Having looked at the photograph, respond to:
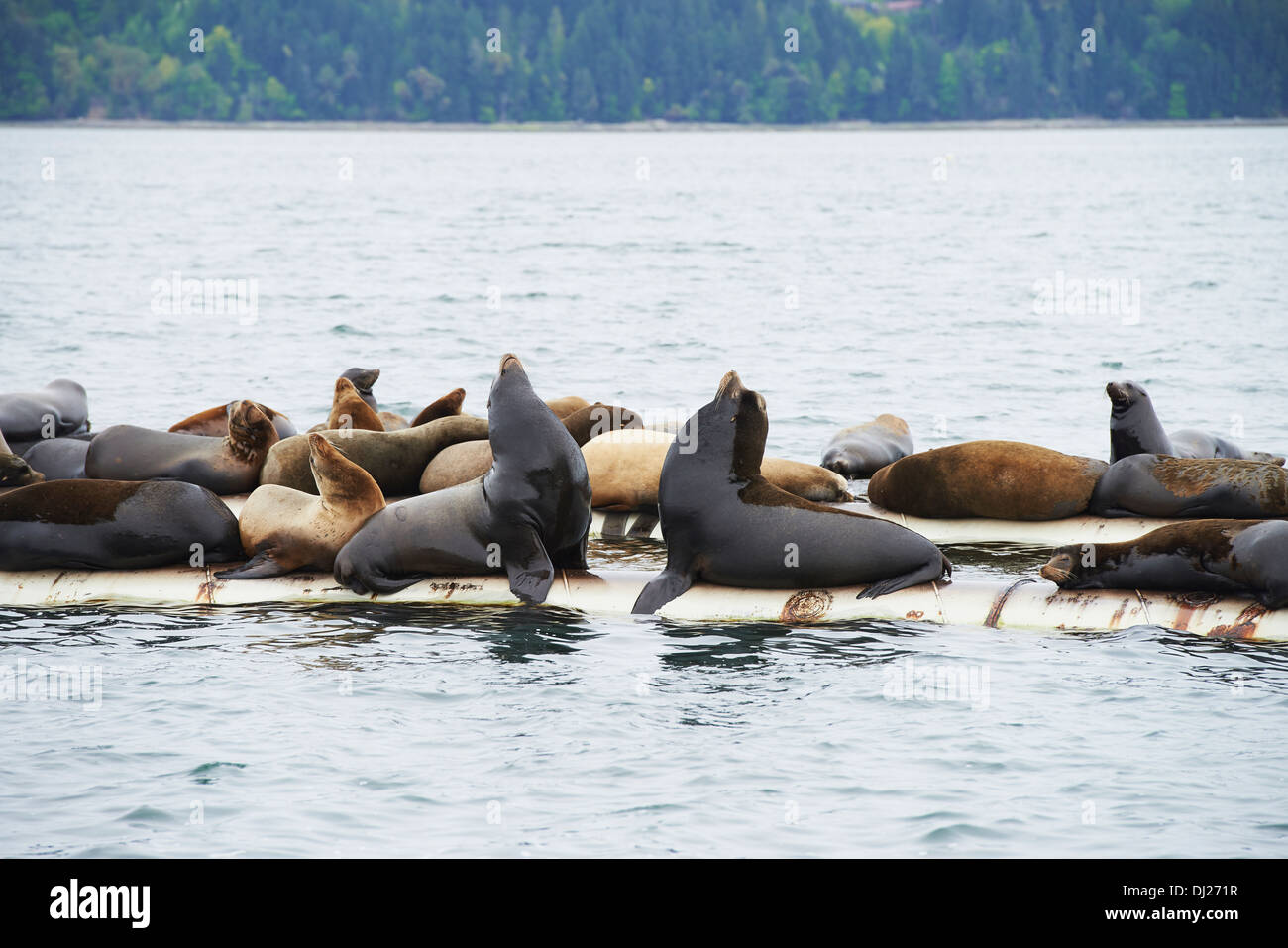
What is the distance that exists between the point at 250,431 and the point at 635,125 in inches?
4993

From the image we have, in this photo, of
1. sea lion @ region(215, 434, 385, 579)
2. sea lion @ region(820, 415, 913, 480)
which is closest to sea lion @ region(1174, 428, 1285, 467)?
sea lion @ region(820, 415, 913, 480)

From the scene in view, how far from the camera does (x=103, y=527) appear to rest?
8.95 meters

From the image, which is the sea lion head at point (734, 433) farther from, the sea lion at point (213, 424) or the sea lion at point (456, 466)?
the sea lion at point (213, 424)

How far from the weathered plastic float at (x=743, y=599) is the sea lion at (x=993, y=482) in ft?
5.70

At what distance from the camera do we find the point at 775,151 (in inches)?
4579

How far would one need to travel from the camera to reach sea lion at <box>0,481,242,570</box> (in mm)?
8945

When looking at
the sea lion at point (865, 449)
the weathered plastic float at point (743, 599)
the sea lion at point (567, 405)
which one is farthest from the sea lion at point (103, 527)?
the sea lion at point (865, 449)

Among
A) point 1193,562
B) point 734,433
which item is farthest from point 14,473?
point 1193,562

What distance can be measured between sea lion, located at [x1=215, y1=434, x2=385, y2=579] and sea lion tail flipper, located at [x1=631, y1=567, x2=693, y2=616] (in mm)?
1686

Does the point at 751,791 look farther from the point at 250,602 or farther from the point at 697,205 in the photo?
the point at 697,205

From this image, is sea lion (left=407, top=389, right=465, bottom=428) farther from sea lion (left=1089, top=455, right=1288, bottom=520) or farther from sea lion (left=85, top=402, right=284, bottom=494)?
sea lion (left=1089, top=455, right=1288, bottom=520)

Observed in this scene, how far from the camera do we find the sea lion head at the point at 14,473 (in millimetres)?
10055
